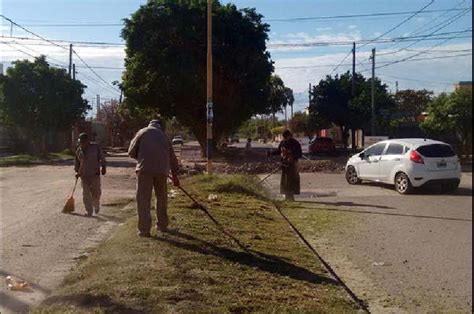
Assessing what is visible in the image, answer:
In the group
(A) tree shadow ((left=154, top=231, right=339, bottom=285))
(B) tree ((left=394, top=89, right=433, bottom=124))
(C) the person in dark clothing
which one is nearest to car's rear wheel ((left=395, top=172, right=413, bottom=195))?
(C) the person in dark clothing

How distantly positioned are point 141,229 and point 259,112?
2933cm

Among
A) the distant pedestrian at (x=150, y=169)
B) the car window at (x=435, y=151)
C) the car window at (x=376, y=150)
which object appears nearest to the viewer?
the distant pedestrian at (x=150, y=169)

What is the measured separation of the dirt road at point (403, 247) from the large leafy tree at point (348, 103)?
34.8 meters

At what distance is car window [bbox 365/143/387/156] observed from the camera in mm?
18309

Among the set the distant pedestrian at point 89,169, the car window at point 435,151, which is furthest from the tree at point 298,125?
the distant pedestrian at point 89,169

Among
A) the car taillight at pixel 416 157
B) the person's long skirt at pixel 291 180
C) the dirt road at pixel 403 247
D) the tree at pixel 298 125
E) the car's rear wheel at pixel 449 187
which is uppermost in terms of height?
the tree at pixel 298 125

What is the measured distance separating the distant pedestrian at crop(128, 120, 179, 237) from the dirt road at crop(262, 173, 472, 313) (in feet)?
8.03

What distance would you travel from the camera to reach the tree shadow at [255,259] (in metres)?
7.06

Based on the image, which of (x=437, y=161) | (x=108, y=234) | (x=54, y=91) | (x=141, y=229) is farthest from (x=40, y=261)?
(x=54, y=91)

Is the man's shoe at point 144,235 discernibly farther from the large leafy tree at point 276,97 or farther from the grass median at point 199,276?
the large leafy tree at point 276,97

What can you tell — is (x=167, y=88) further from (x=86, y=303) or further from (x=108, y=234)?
(x=86, y=303)

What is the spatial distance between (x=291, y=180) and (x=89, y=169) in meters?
5.07

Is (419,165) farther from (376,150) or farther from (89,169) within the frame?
(89,169)

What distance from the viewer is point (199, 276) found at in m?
6.50
